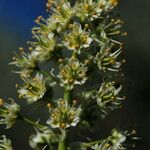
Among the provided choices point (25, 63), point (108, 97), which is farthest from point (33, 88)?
point (108, 97)

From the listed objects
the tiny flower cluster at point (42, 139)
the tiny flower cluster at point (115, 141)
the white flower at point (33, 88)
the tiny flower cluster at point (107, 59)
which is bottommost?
the tiny flower cluster at point (115, 141)

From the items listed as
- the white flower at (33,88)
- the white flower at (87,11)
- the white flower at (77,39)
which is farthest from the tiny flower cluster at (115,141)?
the white flower at (87,11)

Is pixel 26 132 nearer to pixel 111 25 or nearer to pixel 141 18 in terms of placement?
pixel 141 18

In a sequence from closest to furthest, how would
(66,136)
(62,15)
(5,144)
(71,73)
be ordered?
1. (66,136)
2. (71,73)
3. (5,144)
4. (62,15)

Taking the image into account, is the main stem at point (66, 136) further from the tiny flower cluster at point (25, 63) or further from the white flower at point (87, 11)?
the white flower at point (87, 11)

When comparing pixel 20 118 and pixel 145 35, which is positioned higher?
pixel 145 35

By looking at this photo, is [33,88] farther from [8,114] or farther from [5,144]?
[5,144]

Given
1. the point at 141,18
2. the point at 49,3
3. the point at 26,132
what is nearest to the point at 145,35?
the point at 141,18
